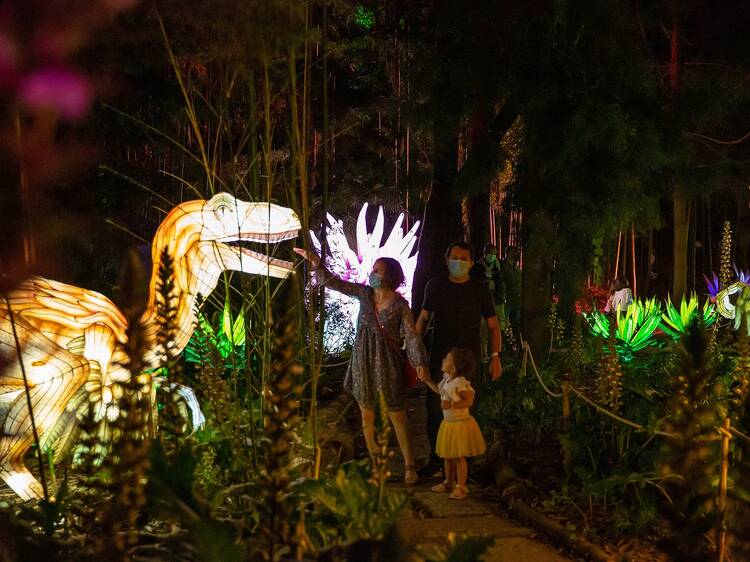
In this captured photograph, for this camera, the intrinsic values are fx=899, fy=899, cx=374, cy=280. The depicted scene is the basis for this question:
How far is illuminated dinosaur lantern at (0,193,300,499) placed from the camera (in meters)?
5.05

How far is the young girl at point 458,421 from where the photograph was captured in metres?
6.07

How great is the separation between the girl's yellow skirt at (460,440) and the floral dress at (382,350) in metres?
0.52

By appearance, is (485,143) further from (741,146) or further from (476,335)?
(741,146)

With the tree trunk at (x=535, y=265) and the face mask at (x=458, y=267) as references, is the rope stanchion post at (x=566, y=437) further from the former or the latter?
the tree trunk at (x=535, y=265)

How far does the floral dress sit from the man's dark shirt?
0.23m

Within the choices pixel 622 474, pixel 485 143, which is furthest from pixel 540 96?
pixel 622 474

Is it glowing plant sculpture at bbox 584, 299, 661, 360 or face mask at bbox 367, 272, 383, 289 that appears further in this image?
glowing plant sculpture at bbox 584, 299, 661, 360

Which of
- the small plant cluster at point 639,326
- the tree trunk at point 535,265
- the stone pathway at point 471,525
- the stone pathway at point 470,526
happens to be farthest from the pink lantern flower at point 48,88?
the small plant cluster at point 639,326

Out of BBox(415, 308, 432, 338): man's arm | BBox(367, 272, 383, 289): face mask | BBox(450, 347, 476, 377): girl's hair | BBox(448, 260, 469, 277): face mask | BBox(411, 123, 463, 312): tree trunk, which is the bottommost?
BBox(450, 347, 476, 377): girl's hair

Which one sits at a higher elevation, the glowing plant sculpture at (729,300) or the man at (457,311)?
the glowing plant sculpture at (729,300)

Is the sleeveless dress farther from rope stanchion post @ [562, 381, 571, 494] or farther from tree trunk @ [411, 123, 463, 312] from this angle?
tree trunk @ [411, 123, 463, 312]

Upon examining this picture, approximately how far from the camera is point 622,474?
5.39 m

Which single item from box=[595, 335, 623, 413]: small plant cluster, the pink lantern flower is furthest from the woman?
the pink lantern flower

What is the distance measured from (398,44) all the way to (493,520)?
6514mm
